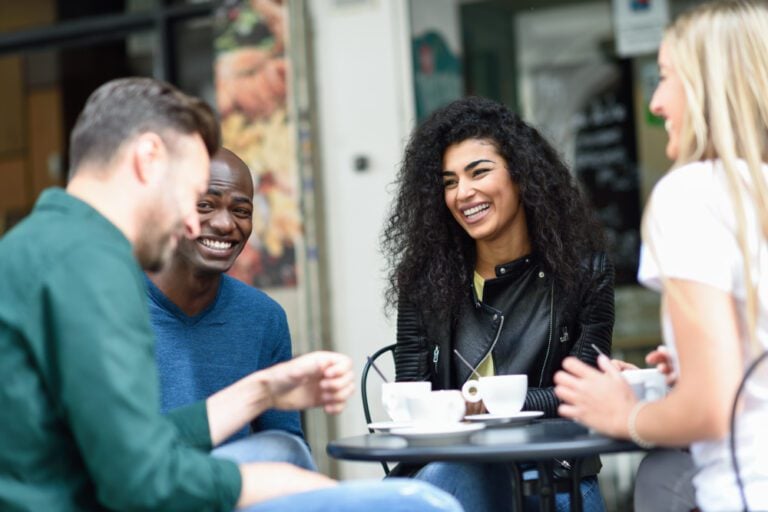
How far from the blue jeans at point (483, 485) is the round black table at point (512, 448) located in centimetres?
33

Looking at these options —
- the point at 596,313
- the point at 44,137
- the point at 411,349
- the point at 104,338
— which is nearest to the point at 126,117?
the point at 104,338

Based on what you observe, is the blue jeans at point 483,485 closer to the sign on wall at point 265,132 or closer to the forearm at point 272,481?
the forearm at point 272,481

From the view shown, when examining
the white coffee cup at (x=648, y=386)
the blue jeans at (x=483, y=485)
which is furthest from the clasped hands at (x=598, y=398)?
the blue jeans at (x=483, y=485)

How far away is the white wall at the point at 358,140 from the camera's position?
5.62m

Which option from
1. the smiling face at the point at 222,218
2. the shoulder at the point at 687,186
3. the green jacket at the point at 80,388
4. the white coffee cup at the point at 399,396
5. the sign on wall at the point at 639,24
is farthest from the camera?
the sign on wall at the point at 639,24

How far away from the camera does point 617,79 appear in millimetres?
7348

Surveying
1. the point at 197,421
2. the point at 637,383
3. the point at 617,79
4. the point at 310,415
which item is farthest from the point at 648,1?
the point at 197,421

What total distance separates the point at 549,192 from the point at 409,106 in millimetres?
2299

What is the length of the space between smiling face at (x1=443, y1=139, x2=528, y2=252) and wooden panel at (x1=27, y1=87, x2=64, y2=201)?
15.5 feet

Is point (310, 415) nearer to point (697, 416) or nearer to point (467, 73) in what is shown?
point (467, 73)

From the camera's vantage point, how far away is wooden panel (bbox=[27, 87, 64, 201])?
759 centimetres

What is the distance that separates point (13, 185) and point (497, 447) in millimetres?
6340

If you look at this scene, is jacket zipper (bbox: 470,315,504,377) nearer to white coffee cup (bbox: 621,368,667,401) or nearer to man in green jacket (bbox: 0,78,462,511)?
white coffee cup (bbox: 621,368,667,401)

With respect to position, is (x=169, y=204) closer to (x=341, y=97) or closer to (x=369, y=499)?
(x=369, y=499)
